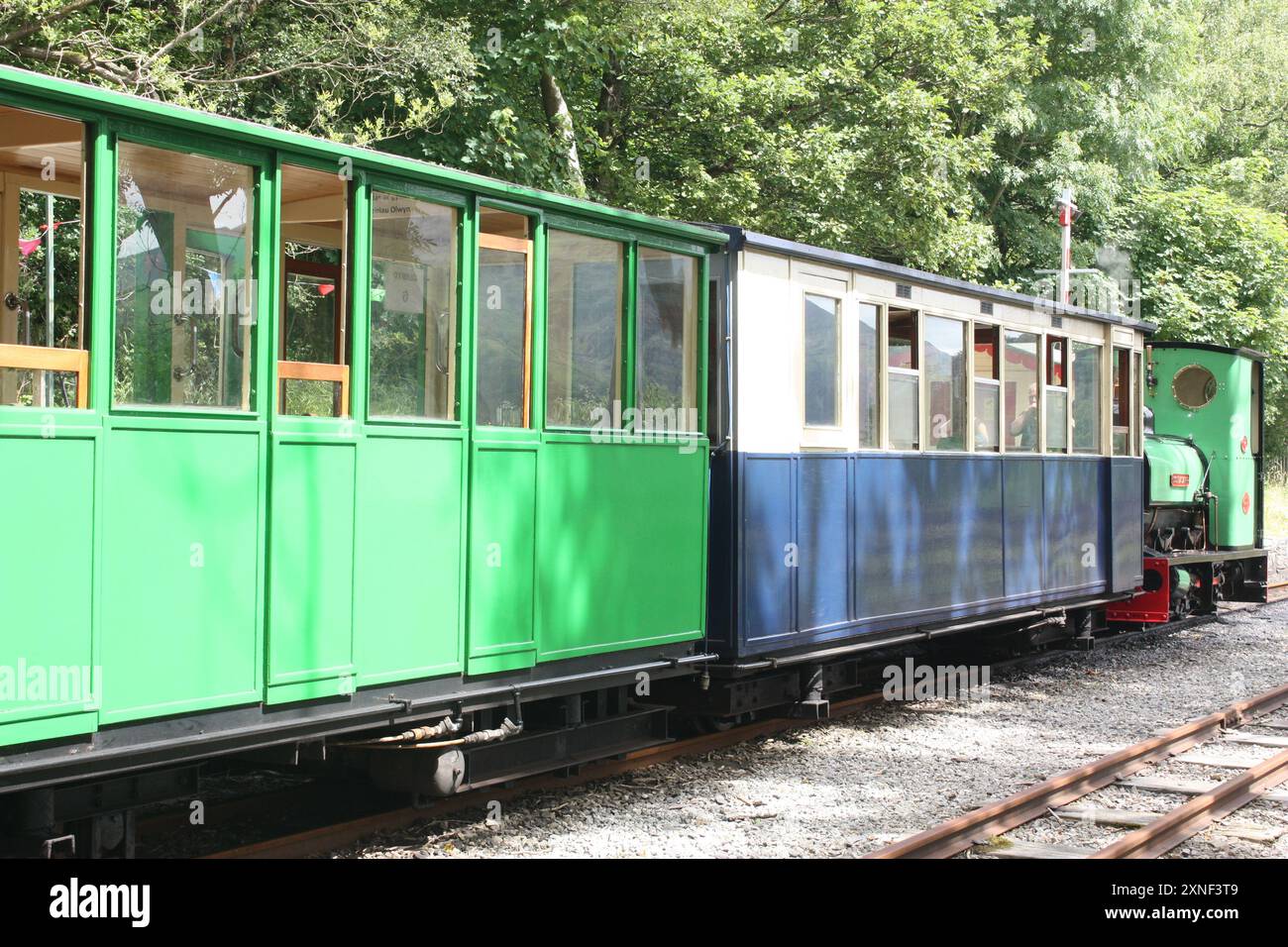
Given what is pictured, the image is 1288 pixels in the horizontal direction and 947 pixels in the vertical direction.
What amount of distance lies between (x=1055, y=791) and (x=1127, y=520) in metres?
6.25

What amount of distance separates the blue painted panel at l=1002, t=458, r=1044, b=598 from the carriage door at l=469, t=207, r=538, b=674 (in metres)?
5.44

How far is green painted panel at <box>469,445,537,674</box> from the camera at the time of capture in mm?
6027

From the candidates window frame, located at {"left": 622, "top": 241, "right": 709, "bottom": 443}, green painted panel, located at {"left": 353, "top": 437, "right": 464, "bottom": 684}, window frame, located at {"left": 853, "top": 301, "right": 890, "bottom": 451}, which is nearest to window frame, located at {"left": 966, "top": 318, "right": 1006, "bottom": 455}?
window frame, located at {"left": 853, "top": 301, "right": 890, "bottom": 451}

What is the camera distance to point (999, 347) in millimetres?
10422

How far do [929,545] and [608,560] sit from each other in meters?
3.50

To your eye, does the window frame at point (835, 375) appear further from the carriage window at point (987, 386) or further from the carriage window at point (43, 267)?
the carriage window at point (43, 267)

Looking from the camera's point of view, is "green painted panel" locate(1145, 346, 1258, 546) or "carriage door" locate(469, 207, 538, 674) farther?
"green painted panel" locate(1145, 346, 1258, 546)

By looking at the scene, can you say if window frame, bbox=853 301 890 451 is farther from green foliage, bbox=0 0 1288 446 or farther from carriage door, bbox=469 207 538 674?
green foliage, bbox=0 0 1288 446

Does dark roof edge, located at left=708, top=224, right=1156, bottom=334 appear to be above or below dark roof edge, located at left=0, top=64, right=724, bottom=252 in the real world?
above

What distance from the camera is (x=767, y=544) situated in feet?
26.0

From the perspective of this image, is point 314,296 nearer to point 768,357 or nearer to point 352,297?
point 352,297

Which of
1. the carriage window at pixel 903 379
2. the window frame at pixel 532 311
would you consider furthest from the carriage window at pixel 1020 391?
the window frame at pixel 532 311

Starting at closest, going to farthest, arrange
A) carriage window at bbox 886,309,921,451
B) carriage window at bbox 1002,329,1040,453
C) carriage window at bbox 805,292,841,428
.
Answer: carriage window at bbox 805,292,841,428 < carriage window at bbox 886,309,921,451 < carriage window at bbox 1002,329,1040,453

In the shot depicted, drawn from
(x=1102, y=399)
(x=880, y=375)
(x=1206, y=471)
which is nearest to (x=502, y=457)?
(x=880, y=375)
